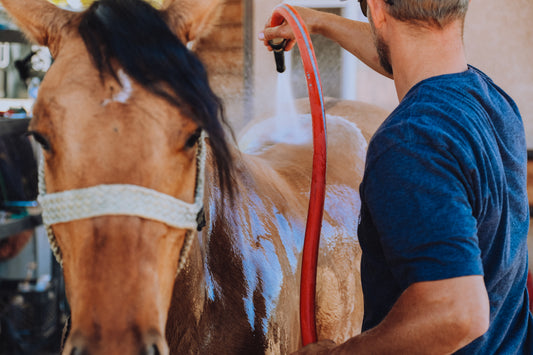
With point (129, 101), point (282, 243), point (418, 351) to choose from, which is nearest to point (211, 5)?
point (129, 101)

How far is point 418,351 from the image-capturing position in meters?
0.65

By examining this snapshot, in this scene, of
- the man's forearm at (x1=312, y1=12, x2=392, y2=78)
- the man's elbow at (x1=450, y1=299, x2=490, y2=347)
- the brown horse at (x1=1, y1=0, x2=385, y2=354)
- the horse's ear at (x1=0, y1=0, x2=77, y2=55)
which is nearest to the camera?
the man's elbow at (x1=450, y1=299, x2=490, y2=347)

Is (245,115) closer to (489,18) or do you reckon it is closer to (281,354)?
(489,18)

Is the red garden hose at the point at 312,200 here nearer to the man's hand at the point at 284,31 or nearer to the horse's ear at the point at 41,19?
the man's hand at the point at 284,31

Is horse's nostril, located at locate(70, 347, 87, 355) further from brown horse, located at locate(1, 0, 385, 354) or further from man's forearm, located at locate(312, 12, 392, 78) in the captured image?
man's forearm, located at locate(312, 12, 392, 78)

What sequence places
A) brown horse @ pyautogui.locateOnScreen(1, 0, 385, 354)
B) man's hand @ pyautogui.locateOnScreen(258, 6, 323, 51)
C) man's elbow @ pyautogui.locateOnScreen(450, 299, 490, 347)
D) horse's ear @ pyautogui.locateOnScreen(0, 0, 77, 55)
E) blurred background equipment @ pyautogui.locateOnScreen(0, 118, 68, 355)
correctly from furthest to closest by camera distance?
blurred background equipment @ pyautogui.locateOnScreen(0, 118, 68, 355), man's hand @ pyautogui.locateOnScreen(258, 6, 323, 51), horse's ear @ pyautogui.locateOnScreen(0, 0, 77, 55), brown horse @ pyautogui.locateOnScreen(1, 0, 385, 354), man's elbow @ pyautogui.locateOnScreen(450, 299, 490, 347)

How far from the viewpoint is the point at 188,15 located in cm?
103

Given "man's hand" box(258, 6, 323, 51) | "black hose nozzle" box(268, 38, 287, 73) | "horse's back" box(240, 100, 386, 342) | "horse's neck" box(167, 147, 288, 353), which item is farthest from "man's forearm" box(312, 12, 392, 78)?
"horse's neck" box(167, 147, 288, 353)

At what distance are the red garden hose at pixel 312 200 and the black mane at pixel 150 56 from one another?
10.7 inches

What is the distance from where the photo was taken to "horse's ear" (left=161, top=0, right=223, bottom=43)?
1.01 m

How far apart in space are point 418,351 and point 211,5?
83cm

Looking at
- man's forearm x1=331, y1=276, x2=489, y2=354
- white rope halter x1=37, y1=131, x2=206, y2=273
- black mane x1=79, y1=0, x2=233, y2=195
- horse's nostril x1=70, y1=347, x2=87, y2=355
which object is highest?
black mane x1=79, y1=0, x2=233, y2=195

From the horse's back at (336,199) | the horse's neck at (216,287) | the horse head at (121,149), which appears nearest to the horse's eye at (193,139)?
the horse head at (121,149)

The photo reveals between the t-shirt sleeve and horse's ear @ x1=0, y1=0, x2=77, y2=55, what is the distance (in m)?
0.73
